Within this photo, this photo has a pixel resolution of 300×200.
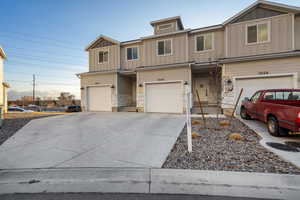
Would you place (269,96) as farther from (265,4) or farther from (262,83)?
(265,4)

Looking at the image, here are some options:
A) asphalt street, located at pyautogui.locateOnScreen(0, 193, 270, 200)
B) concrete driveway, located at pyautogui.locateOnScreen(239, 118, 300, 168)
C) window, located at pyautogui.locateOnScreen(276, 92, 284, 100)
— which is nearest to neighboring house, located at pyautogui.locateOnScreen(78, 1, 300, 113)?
window, located at pyautogui.locateOnScreen(276, 92, 284, 100)

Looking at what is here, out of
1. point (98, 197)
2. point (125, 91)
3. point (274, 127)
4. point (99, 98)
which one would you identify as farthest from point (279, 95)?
point (99, 98)

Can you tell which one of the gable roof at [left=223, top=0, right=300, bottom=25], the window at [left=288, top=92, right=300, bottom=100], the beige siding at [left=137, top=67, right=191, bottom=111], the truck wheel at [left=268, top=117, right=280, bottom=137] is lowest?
the truck wheel at [left=268, top=117, right=280, bottom=137]

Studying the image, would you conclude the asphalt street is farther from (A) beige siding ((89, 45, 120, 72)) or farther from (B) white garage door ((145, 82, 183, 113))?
(A) beige siding ((89, 45, 120, 72))

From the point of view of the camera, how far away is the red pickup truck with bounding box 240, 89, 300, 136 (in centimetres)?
405

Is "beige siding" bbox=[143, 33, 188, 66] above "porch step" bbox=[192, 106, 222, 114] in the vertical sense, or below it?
above

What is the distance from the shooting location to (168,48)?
1112 centimetres

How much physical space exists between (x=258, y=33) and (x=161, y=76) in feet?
22.2

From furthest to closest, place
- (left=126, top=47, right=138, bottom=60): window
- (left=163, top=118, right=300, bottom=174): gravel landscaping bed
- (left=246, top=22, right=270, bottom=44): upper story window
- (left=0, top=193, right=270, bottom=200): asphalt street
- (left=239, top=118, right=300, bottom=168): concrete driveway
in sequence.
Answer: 1. (left=126, top=47, right=138, bottom=60): window
2. (left=246, top=22, right=270, bottom=44): upper story window
3. (left=239, top=118, right=300, bottom=168): concrete driveway
4. (left=163, top=118, right=300, bottom=174): gravel landscaping bed
5. (left=0, top=193, right=270, bottom=200): asphalt street

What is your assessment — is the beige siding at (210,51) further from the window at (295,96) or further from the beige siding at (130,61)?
the window at (295,96)

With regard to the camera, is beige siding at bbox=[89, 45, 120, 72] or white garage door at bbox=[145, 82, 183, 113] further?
beige siding at bbox=[89, 45, 120, 72]

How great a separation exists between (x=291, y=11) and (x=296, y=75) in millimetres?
3912

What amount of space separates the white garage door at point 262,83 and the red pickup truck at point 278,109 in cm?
182

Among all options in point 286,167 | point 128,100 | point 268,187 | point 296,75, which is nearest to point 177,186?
point 268,187
